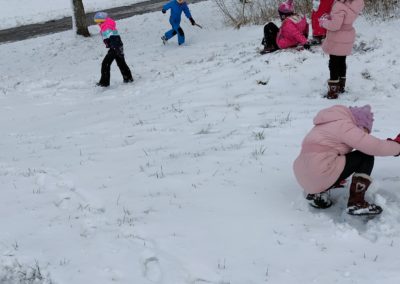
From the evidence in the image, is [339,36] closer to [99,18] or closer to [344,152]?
[344,152]

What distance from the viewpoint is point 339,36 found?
7.82m

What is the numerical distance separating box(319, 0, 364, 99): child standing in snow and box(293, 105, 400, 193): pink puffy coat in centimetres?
367

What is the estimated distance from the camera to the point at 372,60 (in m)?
9.41

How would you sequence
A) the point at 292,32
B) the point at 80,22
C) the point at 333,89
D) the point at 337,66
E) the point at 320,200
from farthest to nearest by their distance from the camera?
1. the point at 80,22
2. the point at 292,32
3. the point at 333,89
4. the point at 337,66
5. the point at 320,200

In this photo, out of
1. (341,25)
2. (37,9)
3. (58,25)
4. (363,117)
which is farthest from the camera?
(37,9)

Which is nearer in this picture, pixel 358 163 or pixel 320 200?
pixel 358 163

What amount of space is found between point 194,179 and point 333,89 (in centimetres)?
→ 379

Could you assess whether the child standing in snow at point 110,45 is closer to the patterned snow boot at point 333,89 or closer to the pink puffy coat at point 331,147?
the patterned snow boot at point 333,89

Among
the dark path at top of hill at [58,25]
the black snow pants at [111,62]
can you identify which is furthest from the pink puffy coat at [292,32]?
the dark path at top of hill at [58,25]

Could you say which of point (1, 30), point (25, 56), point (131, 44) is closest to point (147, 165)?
point (131, 44)

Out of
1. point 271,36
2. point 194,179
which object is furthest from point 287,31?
point 194,179

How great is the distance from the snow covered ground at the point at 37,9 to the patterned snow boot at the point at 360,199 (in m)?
25.6

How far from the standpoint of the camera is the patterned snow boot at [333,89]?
8141 millimetres

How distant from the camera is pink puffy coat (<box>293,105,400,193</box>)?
4.17 m
